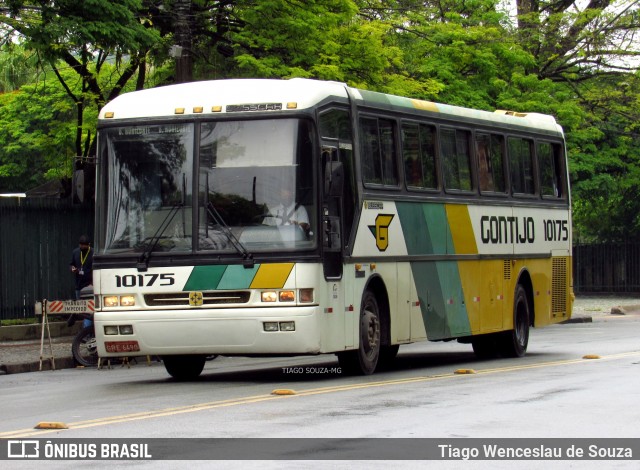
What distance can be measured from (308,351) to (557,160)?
9.32m

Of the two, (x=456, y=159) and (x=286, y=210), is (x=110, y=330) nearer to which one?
(x=286, y=210)

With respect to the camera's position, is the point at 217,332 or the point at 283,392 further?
the point at 217,332

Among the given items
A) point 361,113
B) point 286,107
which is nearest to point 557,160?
point 361,113

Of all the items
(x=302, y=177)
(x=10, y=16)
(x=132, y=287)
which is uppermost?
(x=10, y=16)

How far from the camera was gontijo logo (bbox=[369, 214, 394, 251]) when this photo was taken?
16578 millimetres

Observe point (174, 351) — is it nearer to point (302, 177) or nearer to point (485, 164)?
point (302, 177)

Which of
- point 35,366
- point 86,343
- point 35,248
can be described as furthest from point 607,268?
point 35,366

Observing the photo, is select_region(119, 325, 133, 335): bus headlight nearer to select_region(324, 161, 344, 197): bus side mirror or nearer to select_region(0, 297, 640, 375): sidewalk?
select_region(324, 161, 344, 197): bus side mirror

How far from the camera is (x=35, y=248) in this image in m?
25.0

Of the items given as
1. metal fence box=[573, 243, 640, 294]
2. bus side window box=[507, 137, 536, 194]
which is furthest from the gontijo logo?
metal fence box=[573, 243, 640, 294]

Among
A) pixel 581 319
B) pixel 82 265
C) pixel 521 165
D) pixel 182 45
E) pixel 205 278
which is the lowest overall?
pixel 581 319

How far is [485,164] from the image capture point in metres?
20.0

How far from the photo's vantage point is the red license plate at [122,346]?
590 inches

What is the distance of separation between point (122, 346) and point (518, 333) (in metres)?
7.99
